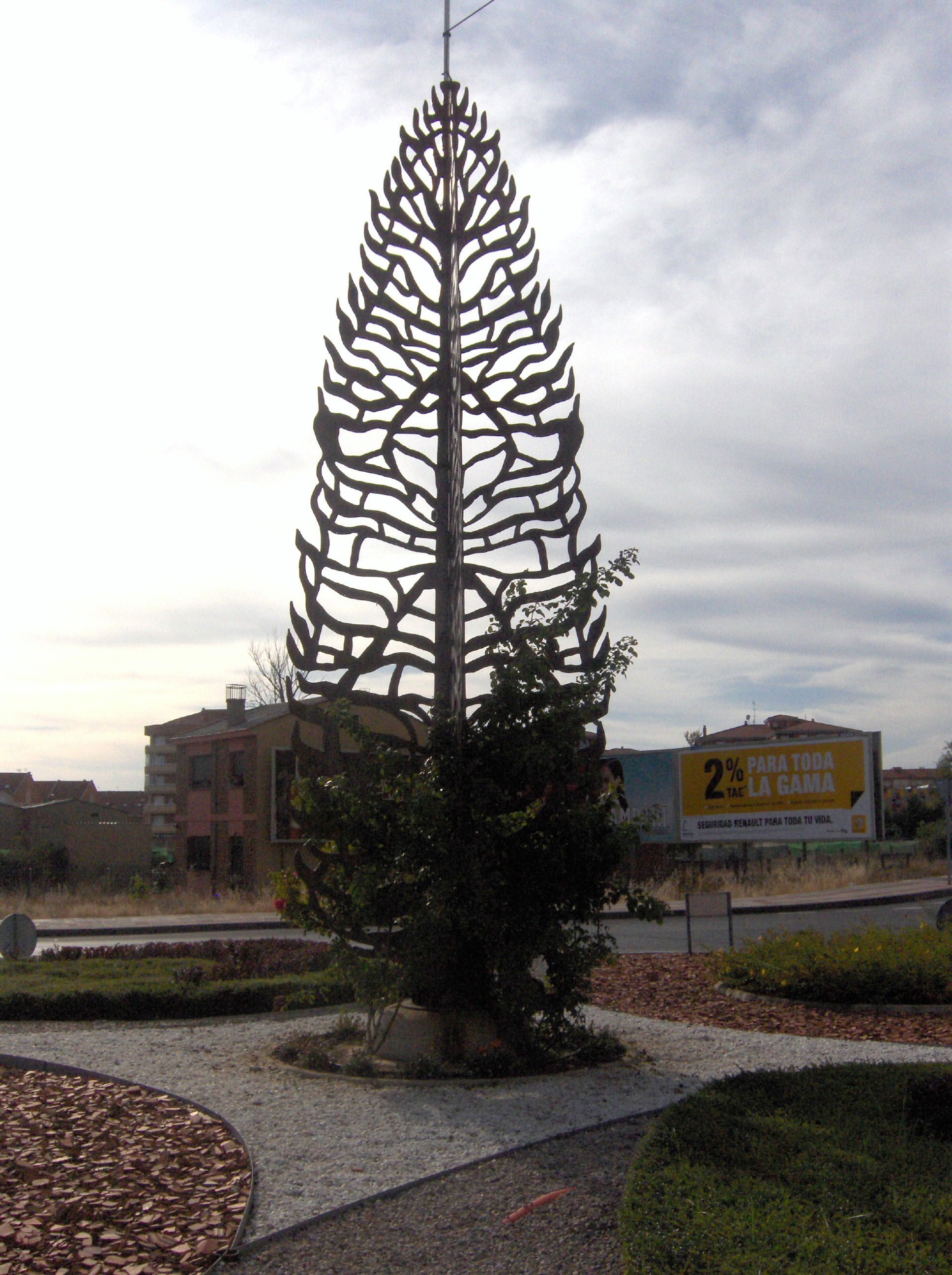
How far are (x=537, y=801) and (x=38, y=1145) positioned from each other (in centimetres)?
352

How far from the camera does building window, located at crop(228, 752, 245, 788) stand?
40375 millimetres

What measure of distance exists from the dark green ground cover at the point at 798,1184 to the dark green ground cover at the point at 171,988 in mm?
3600

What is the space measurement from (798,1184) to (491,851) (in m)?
3.36

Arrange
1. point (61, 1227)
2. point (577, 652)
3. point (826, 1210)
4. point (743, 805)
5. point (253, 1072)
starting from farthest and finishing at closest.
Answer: point (743, 805) → point (577, 652) → point (253, 1072) → point (61, 1227) → point (826, 1210)

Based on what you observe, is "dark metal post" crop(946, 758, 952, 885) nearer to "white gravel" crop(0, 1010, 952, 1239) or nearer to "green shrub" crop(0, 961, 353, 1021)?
"white gravel" crop(0, 1010, 952, 1239)

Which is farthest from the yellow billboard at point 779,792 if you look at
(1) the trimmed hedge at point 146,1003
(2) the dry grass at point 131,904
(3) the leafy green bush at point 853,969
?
(1) the trimmed hedge at point 146,1003

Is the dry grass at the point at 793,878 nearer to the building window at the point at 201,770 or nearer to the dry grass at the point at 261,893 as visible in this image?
the dry grass at the point at 261,893

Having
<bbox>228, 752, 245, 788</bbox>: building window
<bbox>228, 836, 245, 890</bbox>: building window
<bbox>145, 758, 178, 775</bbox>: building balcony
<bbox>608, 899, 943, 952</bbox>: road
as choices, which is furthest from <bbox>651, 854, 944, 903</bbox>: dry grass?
<bbox>145, 758, 178, 775</bbox>: building balcony

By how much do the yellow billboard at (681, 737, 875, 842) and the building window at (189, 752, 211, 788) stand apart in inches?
692

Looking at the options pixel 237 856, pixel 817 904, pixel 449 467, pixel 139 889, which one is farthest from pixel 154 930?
pixel 237 856

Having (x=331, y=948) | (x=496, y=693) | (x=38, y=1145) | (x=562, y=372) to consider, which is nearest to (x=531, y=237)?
(x=562, y=372)

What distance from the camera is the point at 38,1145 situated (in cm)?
564

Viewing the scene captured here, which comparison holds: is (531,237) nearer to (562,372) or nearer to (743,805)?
(562,372)

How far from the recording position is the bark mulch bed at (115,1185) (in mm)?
4270
